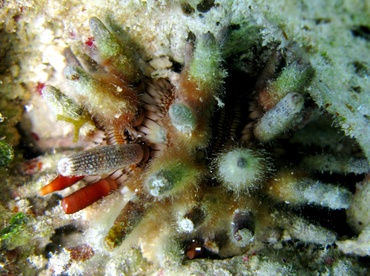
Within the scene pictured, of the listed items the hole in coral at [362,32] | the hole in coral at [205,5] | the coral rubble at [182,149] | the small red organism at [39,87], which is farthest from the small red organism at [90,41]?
the hole in coral at [362,32]

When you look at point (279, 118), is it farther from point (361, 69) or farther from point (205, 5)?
point (205, 5)

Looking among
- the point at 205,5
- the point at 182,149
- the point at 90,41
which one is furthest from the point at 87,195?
the point at 205,5

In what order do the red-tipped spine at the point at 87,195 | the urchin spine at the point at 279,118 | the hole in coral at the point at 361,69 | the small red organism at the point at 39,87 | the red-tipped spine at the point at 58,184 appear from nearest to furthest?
the hole in coral at the point at 361,69 < the urchin spine at the point at 279,118 < the red-tipped spine at the point at 87,195 < the red-tipped spine at the point at 58,184 < the small red organism at the point at 39,87

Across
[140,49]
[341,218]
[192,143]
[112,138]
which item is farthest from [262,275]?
[140,49]

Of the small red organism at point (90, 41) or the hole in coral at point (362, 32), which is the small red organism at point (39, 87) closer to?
the small red organism at point (90, 41)

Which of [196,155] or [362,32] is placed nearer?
[362,32]

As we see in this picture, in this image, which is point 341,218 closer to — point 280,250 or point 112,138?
point 280,250
